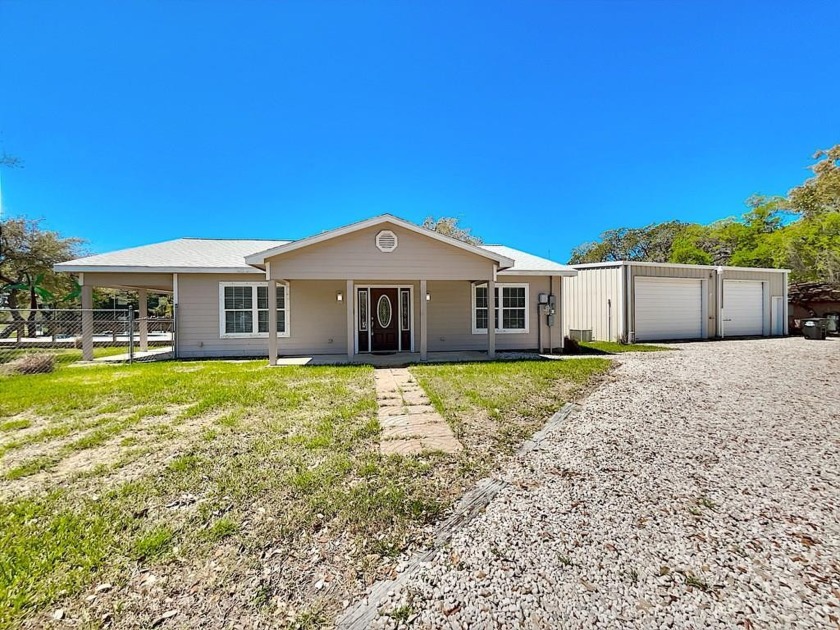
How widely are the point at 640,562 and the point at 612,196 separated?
33641mm

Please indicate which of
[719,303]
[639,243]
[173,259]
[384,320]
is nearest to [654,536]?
[384,320]

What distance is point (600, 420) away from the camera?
4738 mm

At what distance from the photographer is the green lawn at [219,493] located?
194 cm

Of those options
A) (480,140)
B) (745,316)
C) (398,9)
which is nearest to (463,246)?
(398,9)

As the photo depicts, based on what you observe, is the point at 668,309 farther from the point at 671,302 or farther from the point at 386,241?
the point at 386,241

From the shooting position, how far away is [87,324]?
31.0 feet

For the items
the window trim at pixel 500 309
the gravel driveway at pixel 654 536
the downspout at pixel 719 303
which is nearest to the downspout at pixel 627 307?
the window trim at pixel 500 309

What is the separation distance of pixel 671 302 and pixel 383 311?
40.5 feet

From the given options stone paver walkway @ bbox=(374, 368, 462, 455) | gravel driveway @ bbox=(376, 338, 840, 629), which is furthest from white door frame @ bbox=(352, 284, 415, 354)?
gravel driveway @ bbox=(376, 338, 840, 629)

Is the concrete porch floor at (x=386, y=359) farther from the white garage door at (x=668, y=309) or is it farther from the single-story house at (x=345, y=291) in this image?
the white garage door at (x=668, y=309)

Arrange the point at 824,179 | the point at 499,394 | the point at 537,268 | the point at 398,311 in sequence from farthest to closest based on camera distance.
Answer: the point at 824,179 → the point at 398,311 → the point at 537,268 → the point at 499,394

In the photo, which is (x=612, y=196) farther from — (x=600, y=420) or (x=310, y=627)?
(x=310, y=627)

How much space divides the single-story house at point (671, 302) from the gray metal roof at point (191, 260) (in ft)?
11.6

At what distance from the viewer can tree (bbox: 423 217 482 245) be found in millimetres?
30734
